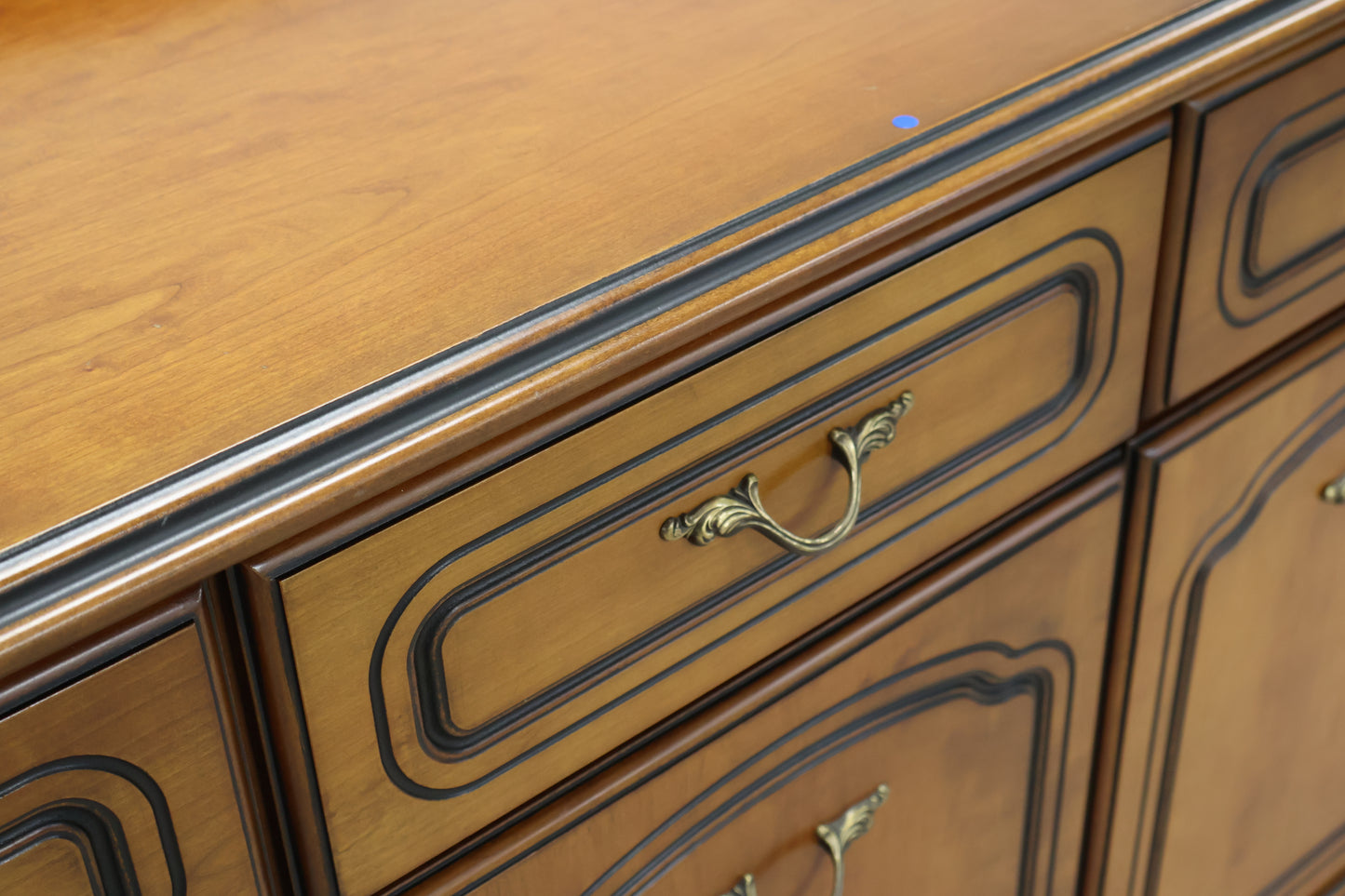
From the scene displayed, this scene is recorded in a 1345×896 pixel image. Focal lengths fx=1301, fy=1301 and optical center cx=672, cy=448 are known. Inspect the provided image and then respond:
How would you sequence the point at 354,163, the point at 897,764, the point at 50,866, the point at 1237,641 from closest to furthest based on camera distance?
the point at 50,866 → the point at 354,163 → the point at 897,764 → the point at 1237,641

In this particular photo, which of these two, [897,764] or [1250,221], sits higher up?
[1250,221]

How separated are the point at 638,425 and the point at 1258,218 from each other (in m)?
0.31

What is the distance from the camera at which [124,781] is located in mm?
319

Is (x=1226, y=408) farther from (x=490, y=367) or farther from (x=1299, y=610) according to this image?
(x=490, y=367)

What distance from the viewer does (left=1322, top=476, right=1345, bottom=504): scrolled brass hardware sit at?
2.14ft

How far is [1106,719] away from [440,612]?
39cm

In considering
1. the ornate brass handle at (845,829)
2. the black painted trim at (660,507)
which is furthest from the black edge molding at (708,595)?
the ornate brass handle at (845,829)

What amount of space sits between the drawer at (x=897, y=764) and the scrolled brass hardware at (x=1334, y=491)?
156 millimetres

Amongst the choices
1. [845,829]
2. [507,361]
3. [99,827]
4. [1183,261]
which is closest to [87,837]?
[99,827]

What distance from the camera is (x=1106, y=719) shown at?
62 cm

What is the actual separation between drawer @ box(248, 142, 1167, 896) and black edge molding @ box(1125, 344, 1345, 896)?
112 millimetres

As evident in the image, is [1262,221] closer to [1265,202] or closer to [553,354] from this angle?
[1265,202]

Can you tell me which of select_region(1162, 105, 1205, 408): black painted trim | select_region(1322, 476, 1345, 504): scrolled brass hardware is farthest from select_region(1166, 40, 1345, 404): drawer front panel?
select_region(1322, 476, 1345, 504): scrolled brass hardware

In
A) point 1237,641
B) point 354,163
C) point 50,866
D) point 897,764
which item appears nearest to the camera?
point 50,866
